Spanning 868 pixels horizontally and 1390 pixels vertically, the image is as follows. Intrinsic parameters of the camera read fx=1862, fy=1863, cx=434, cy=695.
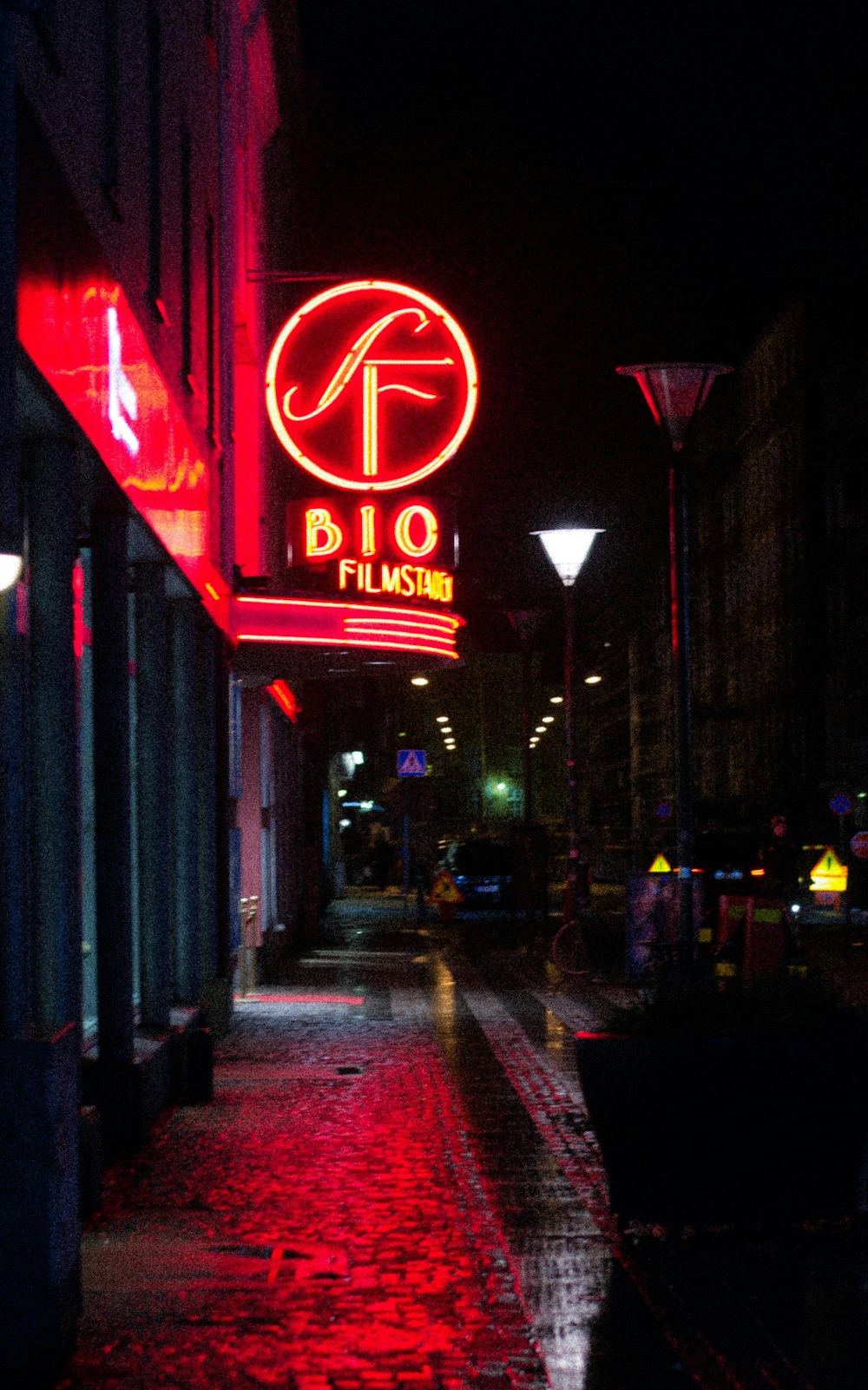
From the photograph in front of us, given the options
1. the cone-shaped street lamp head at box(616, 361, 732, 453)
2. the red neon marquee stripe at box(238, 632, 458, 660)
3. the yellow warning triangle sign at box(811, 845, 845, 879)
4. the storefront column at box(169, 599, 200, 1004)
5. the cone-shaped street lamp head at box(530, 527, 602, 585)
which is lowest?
Answer: the yellow warning triangle sign at box(811, 845, 845, 879)

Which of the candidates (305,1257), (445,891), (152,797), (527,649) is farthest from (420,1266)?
(445,891)

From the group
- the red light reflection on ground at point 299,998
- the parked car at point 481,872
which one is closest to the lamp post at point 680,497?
the red light reflection on ground at point 299,998

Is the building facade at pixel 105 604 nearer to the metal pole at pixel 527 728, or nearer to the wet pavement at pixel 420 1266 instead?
the wet pavement at pixel 420 1266

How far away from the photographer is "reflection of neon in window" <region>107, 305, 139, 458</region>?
9.00m

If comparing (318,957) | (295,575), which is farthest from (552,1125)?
(318,957)

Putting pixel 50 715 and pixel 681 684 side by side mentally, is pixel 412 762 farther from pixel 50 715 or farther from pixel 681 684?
pixel 50 715

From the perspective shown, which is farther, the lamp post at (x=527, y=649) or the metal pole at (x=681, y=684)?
Result: the lamp post at (x=527, y=649)

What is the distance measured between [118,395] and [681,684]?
3839 millimetres

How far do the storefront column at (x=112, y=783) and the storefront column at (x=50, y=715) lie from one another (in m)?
1.81

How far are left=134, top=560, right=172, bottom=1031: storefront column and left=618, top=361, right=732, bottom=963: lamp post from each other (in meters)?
3.41

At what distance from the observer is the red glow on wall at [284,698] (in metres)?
24.1

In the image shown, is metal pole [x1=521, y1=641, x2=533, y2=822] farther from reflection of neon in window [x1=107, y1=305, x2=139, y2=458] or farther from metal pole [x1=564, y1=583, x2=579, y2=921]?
reflection of neon in window [x1=107, y1=305, x2=139, y2=458]

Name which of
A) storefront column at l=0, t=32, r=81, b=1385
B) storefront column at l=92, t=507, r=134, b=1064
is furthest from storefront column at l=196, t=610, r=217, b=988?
storefront column at l=0, t=32, r=81, b=1385

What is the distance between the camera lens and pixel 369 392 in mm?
19984
